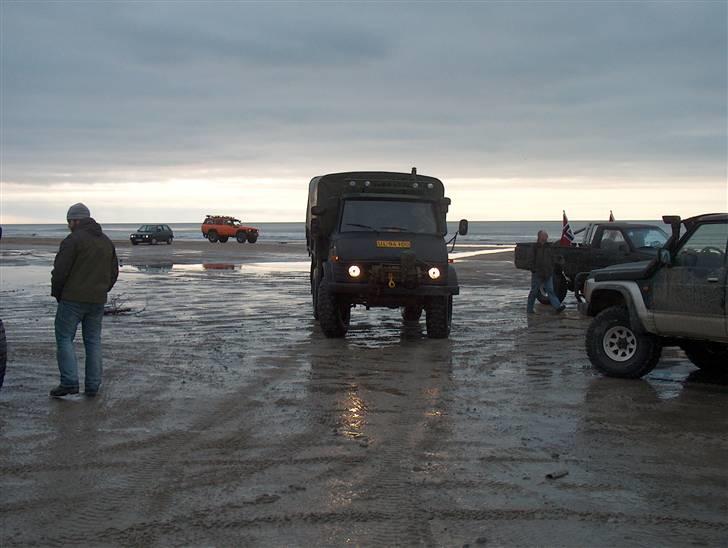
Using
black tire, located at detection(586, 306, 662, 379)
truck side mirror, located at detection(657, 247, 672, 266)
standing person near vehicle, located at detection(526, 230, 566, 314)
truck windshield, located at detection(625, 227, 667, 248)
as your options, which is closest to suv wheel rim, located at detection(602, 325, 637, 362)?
black tire, located at detection(586, 306, 662, 379)

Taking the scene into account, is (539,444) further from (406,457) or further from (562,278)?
(562,278)

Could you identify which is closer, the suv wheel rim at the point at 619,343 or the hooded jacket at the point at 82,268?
the hooded jacket at the point at 82,268

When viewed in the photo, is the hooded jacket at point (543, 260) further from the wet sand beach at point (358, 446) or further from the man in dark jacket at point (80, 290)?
the man in dark jacket at point (80, 290)

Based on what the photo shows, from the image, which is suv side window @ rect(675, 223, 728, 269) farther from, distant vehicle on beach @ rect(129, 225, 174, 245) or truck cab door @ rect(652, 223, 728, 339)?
distant vehicle on beach @ rect(129, 225, 174, 245)

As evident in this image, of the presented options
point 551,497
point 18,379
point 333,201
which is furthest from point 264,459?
point 333,201

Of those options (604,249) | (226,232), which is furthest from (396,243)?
(226,232)

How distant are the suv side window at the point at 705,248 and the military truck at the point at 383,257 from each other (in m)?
4.00

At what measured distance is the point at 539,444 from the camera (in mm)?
6395

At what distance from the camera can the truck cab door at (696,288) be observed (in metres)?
8.36

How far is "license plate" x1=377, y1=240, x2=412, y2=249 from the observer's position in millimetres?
12375

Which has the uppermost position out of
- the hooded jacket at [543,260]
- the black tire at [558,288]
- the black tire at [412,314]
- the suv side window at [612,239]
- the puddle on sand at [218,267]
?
the suv side window at [612,239]

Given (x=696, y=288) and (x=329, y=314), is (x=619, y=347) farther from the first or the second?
(x=329, y=314)

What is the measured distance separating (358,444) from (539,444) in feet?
4.52

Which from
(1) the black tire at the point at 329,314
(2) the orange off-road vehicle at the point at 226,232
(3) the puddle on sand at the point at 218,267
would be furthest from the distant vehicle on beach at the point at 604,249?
(2) the orange off-road vehicle at the point at 226,232
